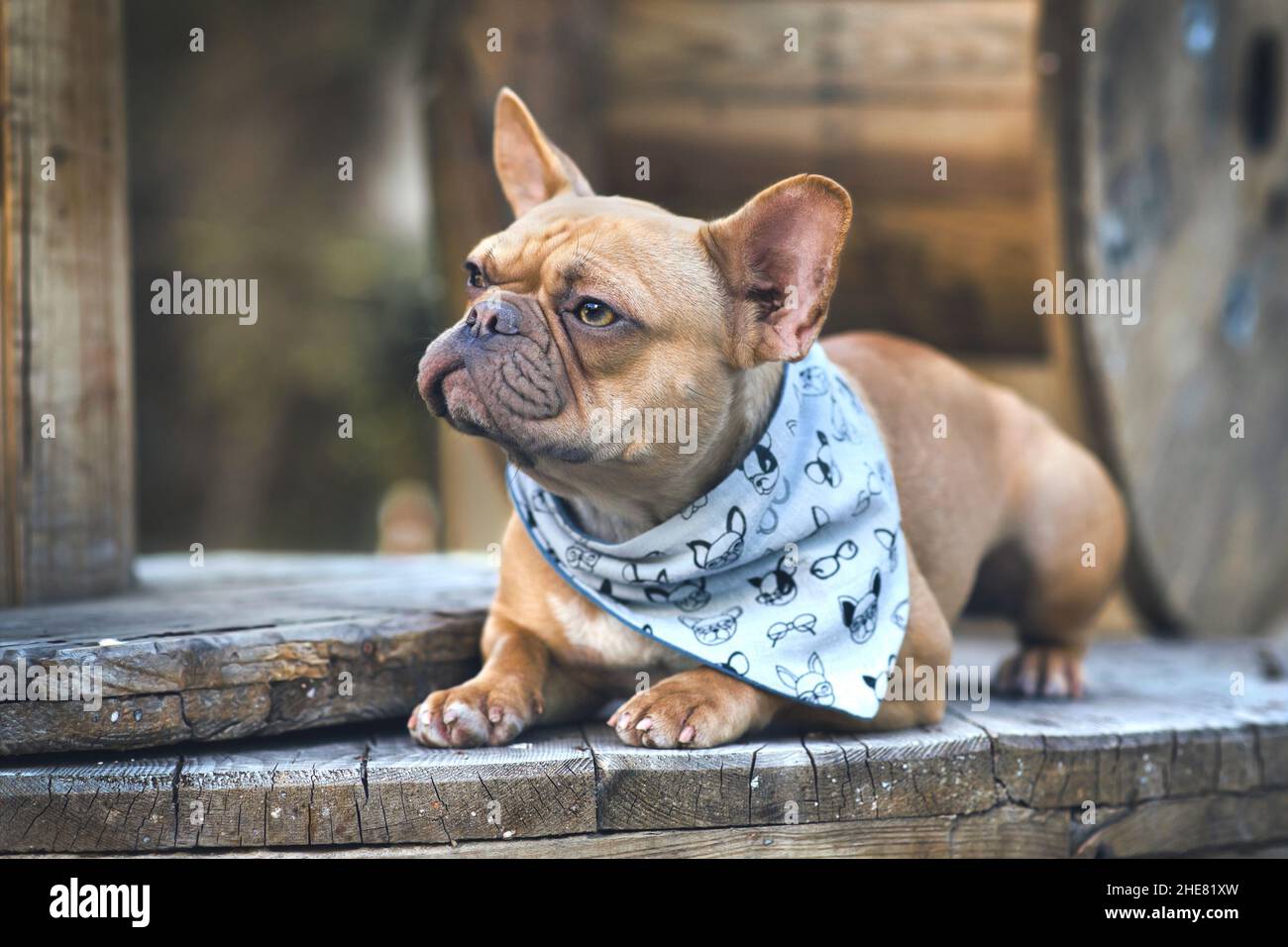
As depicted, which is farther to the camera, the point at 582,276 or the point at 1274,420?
the point at 1274,420

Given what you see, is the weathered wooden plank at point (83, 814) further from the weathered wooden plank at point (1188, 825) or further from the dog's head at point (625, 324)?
the weathered wooden plank at point (1188, 825)

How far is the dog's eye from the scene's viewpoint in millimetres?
2580

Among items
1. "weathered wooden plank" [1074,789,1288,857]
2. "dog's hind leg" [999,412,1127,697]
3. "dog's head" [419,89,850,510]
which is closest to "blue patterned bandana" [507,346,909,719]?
"dog's head" [419,89,850,510]

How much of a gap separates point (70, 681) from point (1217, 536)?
152 inches

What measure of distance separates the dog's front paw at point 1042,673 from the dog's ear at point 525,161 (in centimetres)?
169

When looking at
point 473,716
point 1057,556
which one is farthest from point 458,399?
point 1057,556

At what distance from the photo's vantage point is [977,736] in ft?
9.30

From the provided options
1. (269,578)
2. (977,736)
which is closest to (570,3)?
(269,578)

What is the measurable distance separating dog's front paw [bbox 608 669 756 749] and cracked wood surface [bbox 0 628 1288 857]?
0.04m

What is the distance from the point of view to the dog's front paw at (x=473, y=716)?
2662mm

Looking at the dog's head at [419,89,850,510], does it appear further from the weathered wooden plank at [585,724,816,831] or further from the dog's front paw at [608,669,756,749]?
the weathered wooden plank at [585,724,816,831]

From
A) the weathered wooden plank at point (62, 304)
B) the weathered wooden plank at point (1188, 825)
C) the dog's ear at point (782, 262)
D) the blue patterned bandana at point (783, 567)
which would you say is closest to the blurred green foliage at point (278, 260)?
the weathered wooden plank at point (62, 304)

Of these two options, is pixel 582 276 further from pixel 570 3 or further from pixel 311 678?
pixel 570 3

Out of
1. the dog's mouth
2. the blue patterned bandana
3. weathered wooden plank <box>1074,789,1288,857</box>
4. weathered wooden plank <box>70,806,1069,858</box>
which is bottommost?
weathered wooden plank <box>1074,789,1288,857</box>
